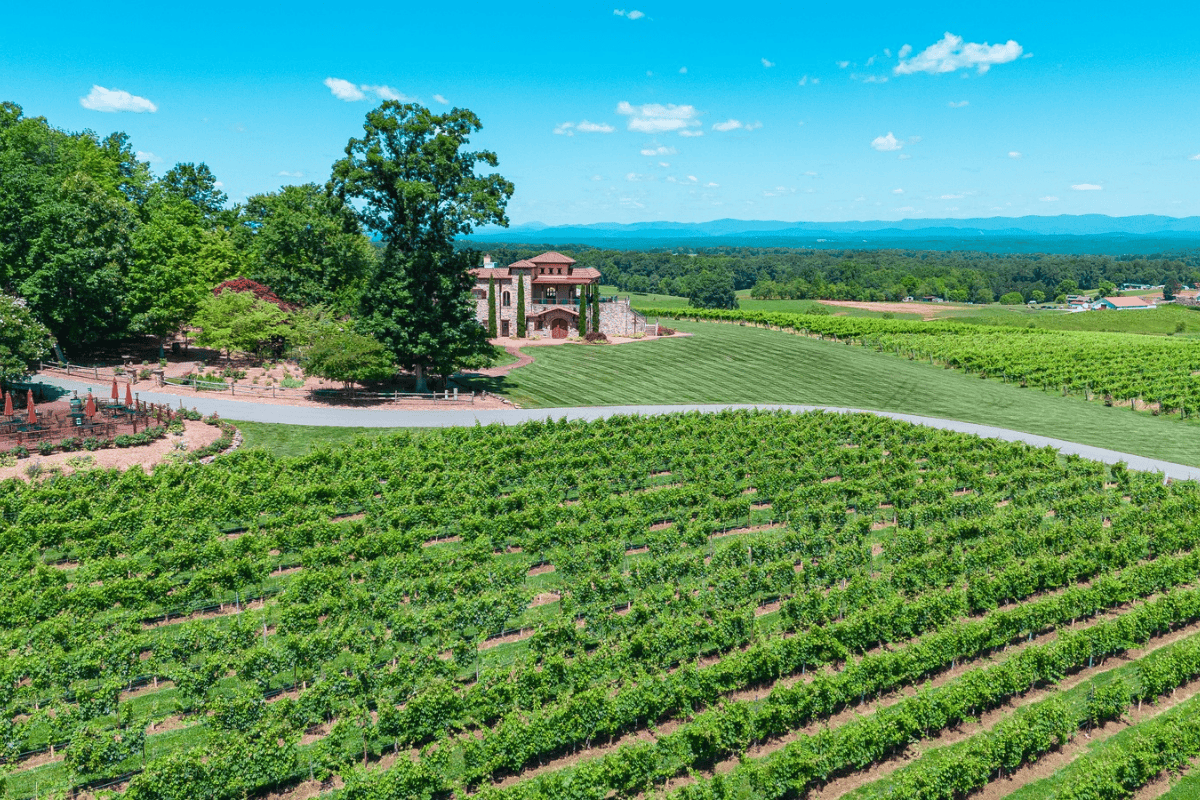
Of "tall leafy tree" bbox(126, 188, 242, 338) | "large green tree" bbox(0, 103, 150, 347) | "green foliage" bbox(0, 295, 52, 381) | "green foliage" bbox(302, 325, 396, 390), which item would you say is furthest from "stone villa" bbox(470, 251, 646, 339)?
"green foliage" bbox(0, 295, 52, 381)

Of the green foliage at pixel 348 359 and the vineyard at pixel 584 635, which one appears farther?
the green foliage at pixel 348 359

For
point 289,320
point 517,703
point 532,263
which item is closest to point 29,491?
point 517,703

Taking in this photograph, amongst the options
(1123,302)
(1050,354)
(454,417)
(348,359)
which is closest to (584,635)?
(454,417)

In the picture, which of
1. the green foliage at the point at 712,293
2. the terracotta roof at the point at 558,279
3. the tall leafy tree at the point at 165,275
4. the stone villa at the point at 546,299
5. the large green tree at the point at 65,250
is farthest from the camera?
the green foliage at the point at 712,293

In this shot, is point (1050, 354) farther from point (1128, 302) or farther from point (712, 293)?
point (1128, 302)

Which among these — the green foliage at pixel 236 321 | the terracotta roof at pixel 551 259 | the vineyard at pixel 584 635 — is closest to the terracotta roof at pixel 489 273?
the terracotta roof at pixel 551 259

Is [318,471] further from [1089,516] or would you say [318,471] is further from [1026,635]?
[1089,516]

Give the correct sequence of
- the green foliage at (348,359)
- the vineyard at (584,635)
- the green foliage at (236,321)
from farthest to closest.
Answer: the green foliage at (236,321)
the green foliage at (348,359)
the vineyard at (584,635)

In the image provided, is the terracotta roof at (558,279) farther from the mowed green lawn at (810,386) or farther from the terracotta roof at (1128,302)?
the terracotta roof at (1128,302)
